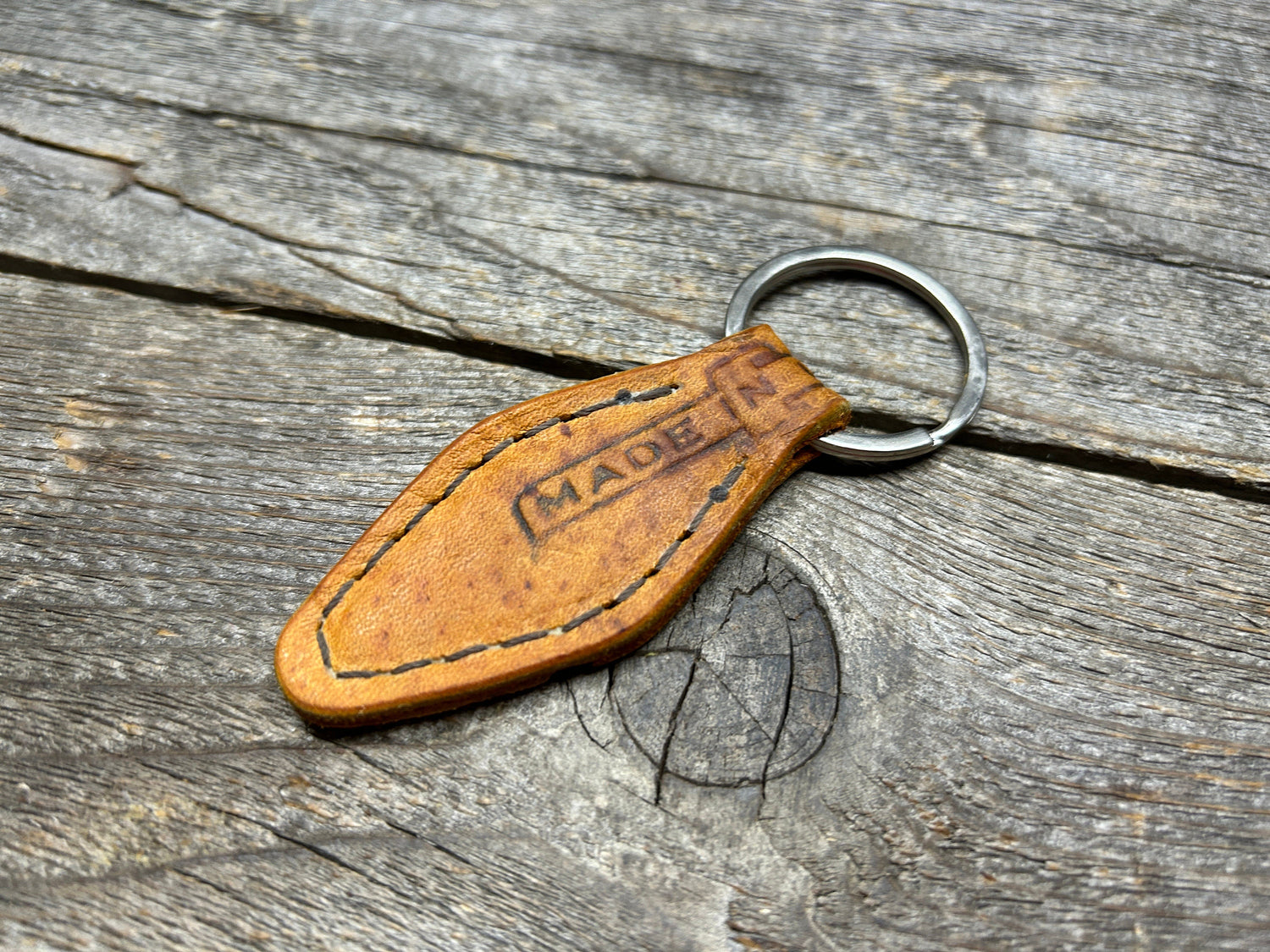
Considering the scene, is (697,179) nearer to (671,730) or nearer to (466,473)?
(466,473)

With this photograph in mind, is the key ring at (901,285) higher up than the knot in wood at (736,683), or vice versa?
the key ring at (901,285)

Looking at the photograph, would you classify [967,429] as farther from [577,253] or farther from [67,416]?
[67,416]

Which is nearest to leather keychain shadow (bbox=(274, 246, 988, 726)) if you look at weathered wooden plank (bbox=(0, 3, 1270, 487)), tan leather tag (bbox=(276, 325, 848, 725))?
tan leather tag (bbox=(276, 325, 848, 725))

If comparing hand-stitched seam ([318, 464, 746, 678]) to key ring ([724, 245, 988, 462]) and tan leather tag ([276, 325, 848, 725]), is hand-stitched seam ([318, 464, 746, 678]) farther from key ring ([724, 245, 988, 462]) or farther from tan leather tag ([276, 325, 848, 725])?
key ring ([724, 245, 988, 462])

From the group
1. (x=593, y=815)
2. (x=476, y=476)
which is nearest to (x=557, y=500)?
(x=476, y=476)

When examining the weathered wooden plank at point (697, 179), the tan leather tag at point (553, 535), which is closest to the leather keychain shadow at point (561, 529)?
the tan leather tag at point (553, 535)

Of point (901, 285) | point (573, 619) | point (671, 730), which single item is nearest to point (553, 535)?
point (573, 619)

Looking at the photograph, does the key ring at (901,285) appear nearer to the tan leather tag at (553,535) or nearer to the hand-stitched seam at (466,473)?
the tan leather tag at (553,535)
